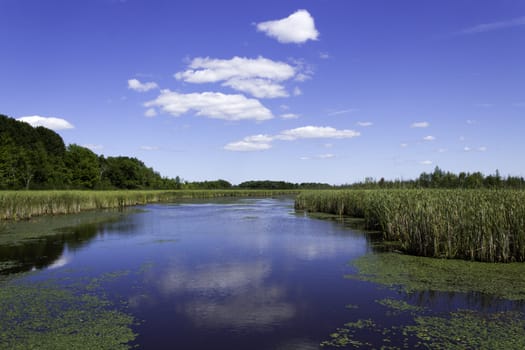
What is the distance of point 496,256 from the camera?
10102 mm

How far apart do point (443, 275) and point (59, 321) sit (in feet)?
26.5

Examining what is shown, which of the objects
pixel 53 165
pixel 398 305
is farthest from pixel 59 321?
pixel 53 165

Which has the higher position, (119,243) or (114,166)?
(114,166)

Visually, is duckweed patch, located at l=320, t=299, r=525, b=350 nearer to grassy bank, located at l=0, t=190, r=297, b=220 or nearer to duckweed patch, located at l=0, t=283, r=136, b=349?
duckweed patch, located at l=0, t=283, r=136, b=349

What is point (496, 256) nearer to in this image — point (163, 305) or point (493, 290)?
point (493, 290)

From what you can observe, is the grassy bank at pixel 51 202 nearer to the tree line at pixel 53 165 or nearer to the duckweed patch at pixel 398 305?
the tree line at pixel 53 165

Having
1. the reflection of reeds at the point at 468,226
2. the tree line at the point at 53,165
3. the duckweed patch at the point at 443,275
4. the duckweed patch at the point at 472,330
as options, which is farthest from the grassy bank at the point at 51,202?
the duckweed patch at the point at 472,330

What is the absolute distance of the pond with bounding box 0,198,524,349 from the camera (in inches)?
215

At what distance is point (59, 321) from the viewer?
6121 millimetres

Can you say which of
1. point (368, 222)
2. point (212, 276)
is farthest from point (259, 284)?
point (368, 222)

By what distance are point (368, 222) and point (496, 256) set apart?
29.3 ft

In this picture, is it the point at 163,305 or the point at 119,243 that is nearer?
the point at 163,305

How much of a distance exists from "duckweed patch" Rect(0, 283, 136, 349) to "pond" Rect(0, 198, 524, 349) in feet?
0.06

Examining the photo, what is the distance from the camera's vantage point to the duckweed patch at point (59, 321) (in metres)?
5.28
